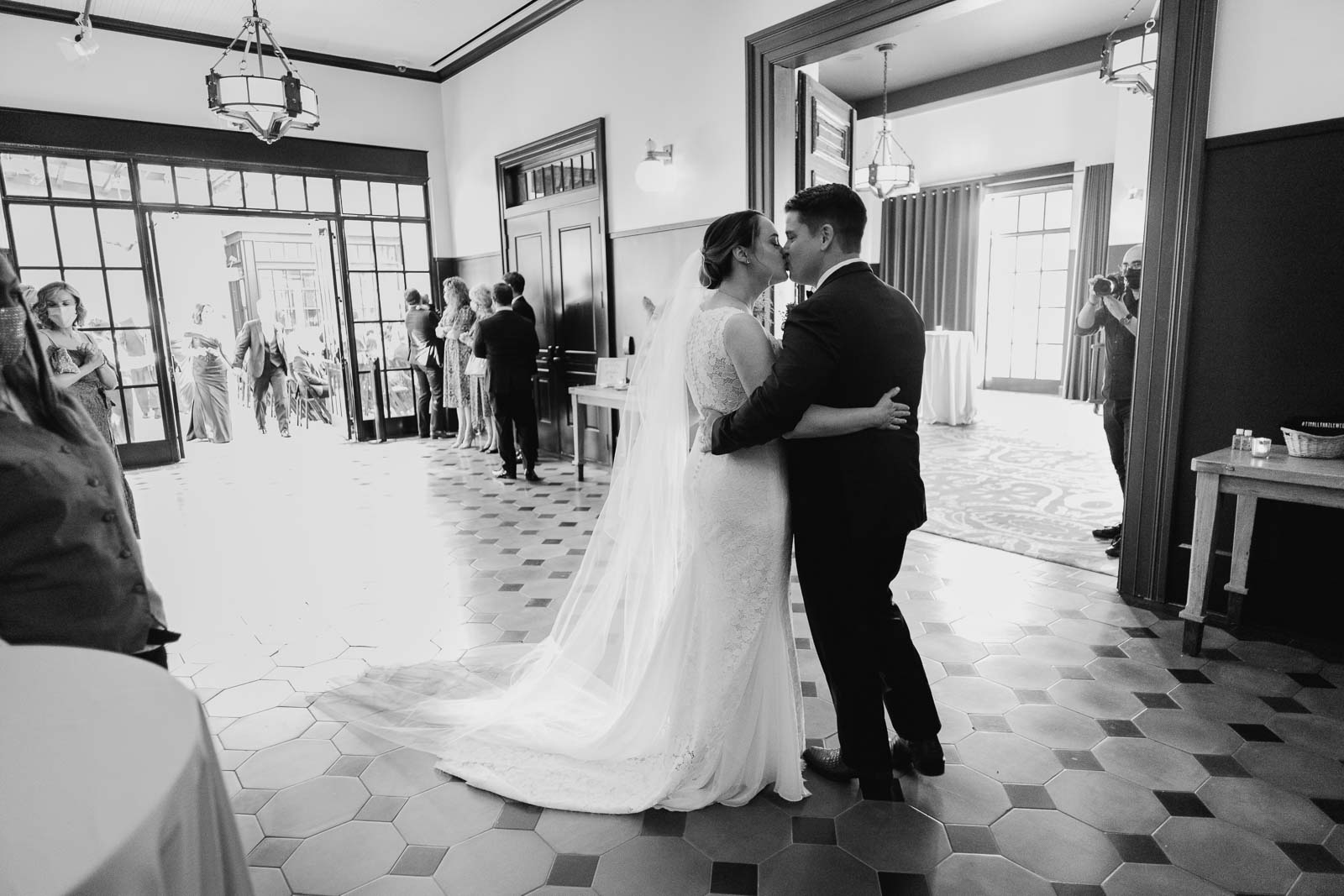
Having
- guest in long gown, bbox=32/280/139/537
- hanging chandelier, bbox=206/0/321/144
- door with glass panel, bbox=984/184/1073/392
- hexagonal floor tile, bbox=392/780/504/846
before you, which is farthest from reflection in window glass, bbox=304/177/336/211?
door with glass panel, bbox=984/184/1073/392

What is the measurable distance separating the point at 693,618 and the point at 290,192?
25.9ft

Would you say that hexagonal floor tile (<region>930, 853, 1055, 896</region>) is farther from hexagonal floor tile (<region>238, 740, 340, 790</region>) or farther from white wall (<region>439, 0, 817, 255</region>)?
white wall (<region>439, 0, 817, 255</region>)

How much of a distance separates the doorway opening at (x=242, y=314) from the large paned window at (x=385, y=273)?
9.3 inches

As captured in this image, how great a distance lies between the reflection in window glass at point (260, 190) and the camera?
7875 millimetres

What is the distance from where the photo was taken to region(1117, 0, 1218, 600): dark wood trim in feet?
10.5

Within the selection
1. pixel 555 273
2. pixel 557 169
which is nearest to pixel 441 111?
pixel 557 169

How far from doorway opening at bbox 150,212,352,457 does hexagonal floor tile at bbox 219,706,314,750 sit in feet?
20.2

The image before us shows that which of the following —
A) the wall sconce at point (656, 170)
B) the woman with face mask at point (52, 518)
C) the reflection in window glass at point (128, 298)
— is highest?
the wall sconce at point (656, 170)

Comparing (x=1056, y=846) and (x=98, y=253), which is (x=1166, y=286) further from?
(x=98, y=253)

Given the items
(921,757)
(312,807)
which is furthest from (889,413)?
(312,807)

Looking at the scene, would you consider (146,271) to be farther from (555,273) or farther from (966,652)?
(966,652)

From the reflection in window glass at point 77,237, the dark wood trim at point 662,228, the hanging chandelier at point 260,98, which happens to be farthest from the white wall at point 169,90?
the dark wood trim at point 662,228

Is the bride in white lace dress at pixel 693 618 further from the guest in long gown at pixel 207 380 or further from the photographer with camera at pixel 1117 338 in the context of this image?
the guest in long gown at pixel 207 380

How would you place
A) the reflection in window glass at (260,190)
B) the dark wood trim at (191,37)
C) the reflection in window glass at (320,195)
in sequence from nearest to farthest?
the dark wood trim at (191,37) → the reflection in window glass at (260,190) → the reflection in window glass at (320,195)
